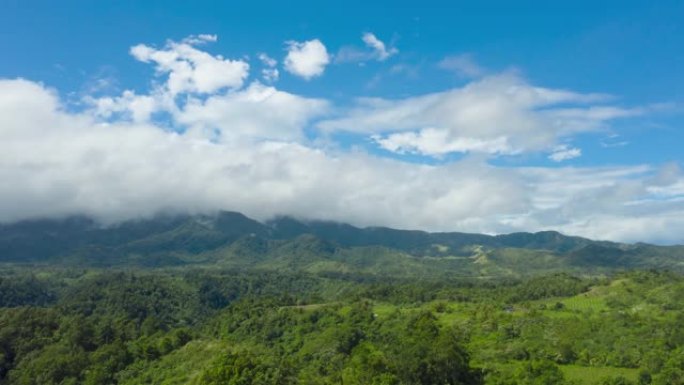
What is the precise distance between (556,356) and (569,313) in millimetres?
38633

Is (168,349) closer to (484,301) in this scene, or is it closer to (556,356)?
(556,356)

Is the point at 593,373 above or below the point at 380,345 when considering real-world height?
above

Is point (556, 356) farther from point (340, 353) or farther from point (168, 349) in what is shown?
point (168, 349)

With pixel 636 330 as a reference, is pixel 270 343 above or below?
below

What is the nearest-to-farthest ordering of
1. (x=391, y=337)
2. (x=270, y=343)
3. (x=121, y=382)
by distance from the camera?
(x=121, y=382) < (x=391, y=337) < (x=270, y=343)

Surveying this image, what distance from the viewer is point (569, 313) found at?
14088 centimetres

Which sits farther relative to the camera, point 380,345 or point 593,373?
point 380,345

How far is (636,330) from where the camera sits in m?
113

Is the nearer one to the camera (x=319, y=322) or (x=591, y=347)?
(x=591, y=347)

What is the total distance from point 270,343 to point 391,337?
33.9 meters

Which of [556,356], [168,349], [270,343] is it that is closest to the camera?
[168,349]

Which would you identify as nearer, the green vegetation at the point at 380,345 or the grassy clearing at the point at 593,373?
the green vegetation at the point at 380,345

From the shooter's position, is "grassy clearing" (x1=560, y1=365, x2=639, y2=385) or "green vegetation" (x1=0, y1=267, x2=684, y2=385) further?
"grassy clearing" (x1=560, y1=365, x2=639, y2=385)

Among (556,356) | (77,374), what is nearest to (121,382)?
(77,374)
